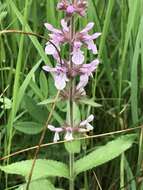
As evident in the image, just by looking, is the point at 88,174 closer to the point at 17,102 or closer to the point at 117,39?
the point at 17,102

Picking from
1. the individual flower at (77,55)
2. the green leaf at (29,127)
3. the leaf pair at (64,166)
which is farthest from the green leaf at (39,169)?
the individual flower at (77,55)

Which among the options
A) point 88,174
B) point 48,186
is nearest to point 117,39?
point 88,174

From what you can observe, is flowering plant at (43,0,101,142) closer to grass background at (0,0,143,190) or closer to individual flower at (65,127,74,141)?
individual flower at (65,127,74,141)

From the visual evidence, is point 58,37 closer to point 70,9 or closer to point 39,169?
point 70,9

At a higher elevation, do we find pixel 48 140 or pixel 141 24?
pixel 141 24

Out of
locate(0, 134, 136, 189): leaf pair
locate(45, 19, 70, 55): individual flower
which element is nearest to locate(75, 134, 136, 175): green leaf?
locate(0, 134, 136, 189): leaf pair

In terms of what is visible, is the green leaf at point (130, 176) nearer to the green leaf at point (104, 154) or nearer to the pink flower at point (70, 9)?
the green leaf at point (104, 154)
